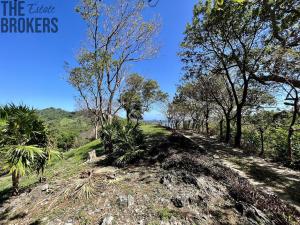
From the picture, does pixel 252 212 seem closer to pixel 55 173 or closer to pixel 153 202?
pixel 153 202

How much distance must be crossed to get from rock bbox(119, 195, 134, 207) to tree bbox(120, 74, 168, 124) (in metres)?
24.7

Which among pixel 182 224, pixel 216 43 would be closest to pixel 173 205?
pixel 182 224

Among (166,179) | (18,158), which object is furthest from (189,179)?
(18,158)

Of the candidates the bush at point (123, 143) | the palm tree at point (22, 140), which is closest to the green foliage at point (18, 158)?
the palm tree at point (22, 140)

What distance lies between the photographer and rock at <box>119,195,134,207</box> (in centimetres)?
545

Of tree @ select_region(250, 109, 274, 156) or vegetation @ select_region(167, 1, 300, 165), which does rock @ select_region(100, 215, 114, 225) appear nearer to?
vegetation @ select_region(167, 1, 300, 165)

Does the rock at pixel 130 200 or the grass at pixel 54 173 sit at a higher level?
the rock at pixel 130 200

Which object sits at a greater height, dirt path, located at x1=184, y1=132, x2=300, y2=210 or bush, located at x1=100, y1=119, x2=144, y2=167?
bush, located at x1=100, y1=119, x2=144, y2=167

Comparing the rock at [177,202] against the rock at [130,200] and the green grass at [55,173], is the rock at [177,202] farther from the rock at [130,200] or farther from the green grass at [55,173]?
the green grass at [55,173]

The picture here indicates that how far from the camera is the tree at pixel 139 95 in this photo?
3158cm

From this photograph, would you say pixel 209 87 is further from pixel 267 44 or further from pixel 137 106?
pixel 137 106

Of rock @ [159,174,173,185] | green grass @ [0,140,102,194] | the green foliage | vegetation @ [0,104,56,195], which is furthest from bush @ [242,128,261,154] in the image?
the green foliage

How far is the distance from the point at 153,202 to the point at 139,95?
29.7 m

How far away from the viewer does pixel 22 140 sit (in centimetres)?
637
